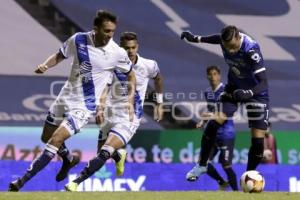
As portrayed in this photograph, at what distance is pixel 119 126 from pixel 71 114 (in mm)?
894

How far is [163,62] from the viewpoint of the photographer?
54.7ft

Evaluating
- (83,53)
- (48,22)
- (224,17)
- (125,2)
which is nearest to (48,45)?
(48,22)

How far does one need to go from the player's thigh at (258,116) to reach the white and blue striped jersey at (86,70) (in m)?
1.88

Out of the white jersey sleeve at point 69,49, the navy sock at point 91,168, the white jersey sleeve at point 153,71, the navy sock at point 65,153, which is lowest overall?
the navy sock at point 91,168

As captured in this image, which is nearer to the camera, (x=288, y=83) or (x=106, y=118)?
(x=106, y=118)

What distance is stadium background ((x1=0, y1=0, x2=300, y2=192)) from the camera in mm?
15734

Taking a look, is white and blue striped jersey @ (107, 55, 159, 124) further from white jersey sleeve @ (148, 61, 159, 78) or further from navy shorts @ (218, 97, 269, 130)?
navy shorts @ (218, 97, 269, 130)

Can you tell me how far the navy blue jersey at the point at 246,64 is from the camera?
956 cm

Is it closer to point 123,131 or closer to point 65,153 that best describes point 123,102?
point 123,131

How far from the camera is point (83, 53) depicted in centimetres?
912

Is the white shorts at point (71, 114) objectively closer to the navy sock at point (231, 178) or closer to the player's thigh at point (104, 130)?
the player's thigh at point (104, 130)

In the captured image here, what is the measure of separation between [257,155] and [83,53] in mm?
2479

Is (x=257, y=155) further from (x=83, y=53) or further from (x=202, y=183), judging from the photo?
(x=202, y=183)

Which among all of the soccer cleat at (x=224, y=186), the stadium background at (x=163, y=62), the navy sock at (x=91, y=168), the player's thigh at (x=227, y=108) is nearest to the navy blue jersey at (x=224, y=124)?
the soccer cleat at (x=224, y=186)
